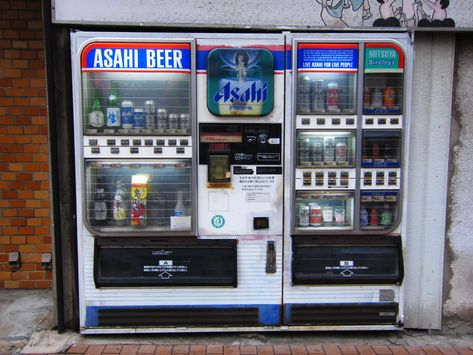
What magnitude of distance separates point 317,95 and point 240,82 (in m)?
0.67

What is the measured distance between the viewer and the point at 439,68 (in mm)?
3689

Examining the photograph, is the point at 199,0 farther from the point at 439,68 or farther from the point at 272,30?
the point at 439,68

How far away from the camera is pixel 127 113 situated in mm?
3594

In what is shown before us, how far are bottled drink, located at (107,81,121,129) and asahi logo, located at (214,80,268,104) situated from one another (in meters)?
0.83

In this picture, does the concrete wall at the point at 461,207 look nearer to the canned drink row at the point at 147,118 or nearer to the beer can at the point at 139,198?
the canned drink row at the point at 147,118

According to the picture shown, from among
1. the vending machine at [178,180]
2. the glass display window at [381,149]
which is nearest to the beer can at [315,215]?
the vending machine at [178,180]

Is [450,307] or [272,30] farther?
[450,307]

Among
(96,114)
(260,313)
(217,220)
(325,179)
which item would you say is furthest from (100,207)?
(325,179)

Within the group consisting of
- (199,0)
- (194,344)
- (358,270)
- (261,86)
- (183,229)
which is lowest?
(194,344)

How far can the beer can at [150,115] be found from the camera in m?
3.62

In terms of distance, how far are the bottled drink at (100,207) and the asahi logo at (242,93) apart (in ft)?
4.15

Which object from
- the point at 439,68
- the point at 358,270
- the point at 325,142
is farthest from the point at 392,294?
the point at 439,68

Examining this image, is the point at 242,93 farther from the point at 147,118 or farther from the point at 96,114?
the point at 96,114

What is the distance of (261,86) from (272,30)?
0.49m
